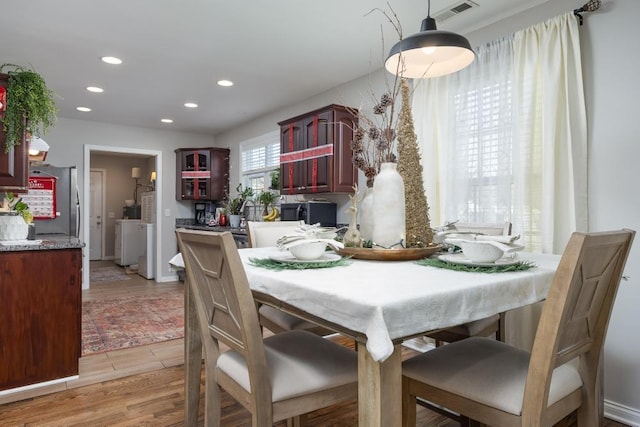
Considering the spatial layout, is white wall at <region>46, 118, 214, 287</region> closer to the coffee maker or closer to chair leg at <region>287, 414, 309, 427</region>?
the coffee maker

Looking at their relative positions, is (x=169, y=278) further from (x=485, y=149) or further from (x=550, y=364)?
(x=550, y=364)

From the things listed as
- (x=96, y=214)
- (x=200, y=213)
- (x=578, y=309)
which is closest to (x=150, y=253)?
(x=200, y=213)

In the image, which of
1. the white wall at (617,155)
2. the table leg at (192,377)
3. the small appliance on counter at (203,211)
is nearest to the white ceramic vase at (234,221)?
the small appliance on counter at (203,211)

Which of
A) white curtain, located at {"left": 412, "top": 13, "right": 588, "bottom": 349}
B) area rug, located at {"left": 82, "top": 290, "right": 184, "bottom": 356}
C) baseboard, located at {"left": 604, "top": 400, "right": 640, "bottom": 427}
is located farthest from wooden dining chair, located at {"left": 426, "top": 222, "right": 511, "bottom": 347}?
area rug, located at {"left": 82, "top": 290, "right": 184, "bottom": 356}

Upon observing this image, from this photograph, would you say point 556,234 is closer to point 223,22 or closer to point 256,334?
point 256,334

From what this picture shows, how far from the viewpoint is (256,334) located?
3.75ft

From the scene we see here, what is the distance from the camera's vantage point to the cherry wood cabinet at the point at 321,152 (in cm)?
371

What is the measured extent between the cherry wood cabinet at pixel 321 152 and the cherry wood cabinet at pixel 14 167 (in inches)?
90.5

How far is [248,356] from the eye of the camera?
1.14 metres

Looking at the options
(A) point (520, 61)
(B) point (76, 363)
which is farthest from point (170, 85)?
(A) point (520, 61)

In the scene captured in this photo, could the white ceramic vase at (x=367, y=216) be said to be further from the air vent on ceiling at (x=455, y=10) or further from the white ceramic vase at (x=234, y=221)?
the white ceramic vase at (x=234, y=221)

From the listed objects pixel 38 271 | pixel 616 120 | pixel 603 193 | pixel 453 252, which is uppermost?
pixel 616 120

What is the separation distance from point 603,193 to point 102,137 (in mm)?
6099

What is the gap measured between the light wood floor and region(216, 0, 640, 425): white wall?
28 cm
